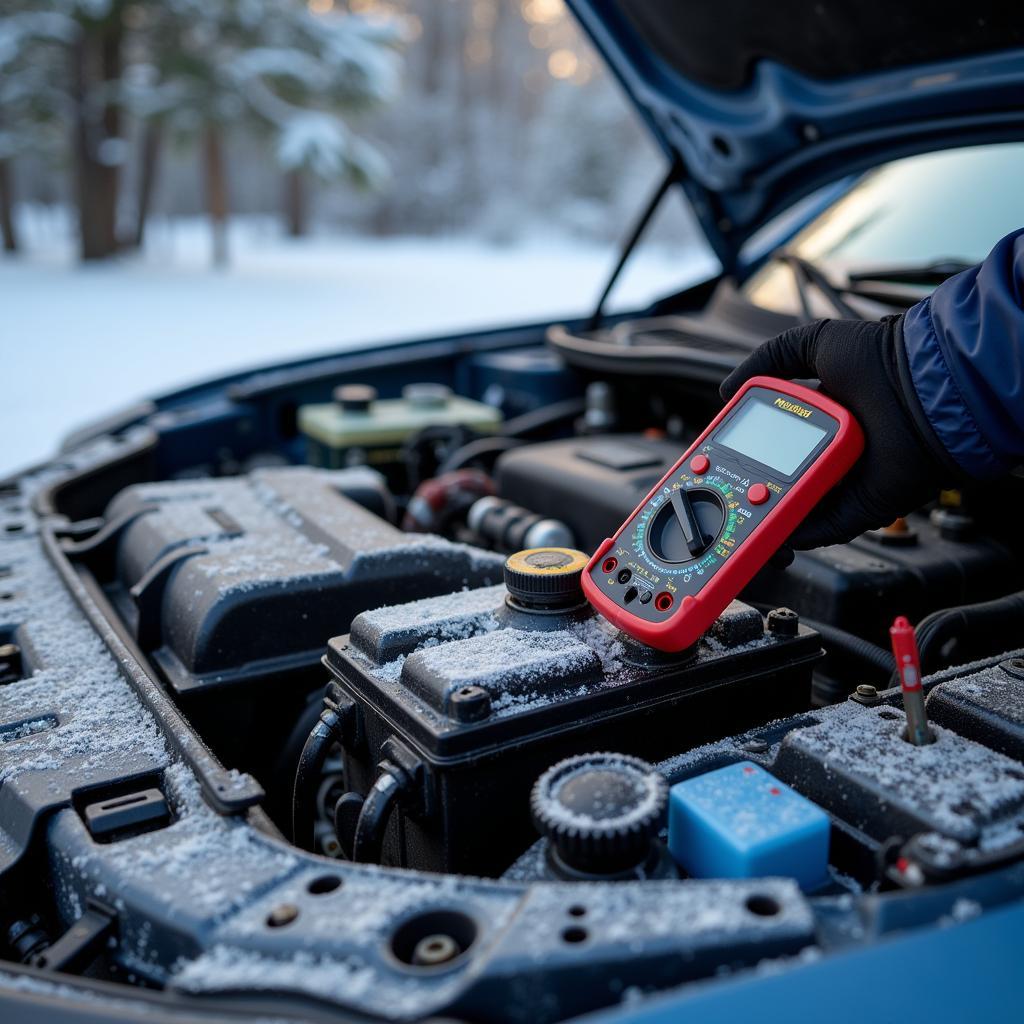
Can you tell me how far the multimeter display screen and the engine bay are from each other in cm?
23

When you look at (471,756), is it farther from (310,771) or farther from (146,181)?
(146,181)

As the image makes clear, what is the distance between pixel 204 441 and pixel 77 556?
0.97 metres

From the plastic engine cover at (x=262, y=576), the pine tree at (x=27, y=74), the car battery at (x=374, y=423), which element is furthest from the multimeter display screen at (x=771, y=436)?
the pine tree at (x=27, y=74)

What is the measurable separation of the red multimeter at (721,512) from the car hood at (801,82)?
1.00 meters

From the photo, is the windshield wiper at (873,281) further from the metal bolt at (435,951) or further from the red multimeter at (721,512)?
the metal bolt at (435,951)

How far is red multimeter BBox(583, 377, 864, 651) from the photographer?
1256 millimetres

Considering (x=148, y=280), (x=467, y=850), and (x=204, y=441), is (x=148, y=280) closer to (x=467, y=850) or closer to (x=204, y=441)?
(x=204, y=441)

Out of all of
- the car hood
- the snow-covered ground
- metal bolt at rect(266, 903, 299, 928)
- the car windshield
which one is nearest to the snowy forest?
the snow-covered ground

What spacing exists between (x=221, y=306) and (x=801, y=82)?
12517 millimetres

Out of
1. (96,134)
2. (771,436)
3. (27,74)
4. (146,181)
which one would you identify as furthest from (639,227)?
(146,181)

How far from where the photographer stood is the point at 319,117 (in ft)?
50.9

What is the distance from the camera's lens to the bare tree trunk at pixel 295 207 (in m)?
23.3

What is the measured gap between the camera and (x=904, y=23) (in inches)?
76.1

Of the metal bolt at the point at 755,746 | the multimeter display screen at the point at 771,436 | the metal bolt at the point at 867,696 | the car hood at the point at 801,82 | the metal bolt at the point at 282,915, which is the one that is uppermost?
the car hood at the point at 801,82
